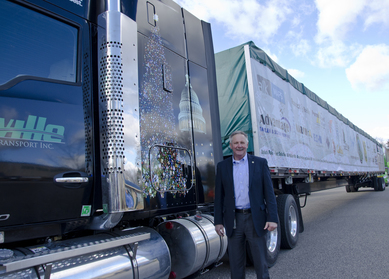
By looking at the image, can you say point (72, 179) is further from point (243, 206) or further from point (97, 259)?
point (243, 206)

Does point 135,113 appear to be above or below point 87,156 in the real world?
above

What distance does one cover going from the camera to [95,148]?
2635 millimetres

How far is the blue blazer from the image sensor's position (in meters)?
2.88

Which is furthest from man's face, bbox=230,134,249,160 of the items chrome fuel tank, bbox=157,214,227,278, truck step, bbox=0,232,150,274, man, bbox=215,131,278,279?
truck step, bbox=0,232,150,274

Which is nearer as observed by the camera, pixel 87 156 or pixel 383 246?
pixel 87 156

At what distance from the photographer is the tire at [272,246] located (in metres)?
4.61

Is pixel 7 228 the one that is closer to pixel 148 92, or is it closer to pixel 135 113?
pixel 135 113

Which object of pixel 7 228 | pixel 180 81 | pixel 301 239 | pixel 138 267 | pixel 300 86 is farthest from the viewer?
pixel 300 86

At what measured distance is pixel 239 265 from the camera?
2.99 meters

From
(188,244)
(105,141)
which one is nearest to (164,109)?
(105,141)

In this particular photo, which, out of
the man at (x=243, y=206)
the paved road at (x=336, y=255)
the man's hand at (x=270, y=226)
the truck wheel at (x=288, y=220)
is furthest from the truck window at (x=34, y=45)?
the truck wheel at (x=288, y=220)

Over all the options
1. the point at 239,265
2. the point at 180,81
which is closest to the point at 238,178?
the point at 239,265

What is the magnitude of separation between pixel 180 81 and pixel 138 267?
2107mm

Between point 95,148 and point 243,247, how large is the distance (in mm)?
1651
